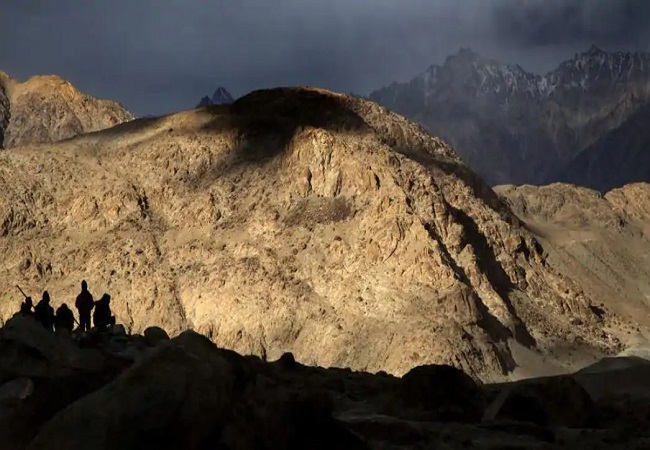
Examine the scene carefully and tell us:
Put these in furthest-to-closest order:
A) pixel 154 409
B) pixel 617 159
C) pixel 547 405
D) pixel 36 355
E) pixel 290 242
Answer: pixel 617 159, pixel 290 242, pixel 547 405, pixel 36 355, pixel 154 409

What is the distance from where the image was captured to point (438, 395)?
15.3 meters

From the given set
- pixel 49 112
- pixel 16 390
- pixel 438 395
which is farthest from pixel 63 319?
pixel 49 112

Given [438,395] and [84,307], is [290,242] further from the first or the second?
[438,395]

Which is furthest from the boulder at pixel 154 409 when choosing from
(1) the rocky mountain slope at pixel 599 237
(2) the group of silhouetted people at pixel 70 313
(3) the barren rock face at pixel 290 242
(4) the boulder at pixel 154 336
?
(1) the rocky mountain slope at pixel 599 237

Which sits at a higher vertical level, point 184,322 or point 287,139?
point 287,139

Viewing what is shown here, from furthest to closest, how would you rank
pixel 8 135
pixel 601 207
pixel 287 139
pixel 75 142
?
pixel 8 135
pixel 601 207
pixel 75 142
pixel 287 139

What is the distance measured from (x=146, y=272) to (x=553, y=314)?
21031 mm

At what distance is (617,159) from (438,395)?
534 feet

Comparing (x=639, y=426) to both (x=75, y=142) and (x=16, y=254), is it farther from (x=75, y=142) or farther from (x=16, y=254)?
(x=75, y=142)

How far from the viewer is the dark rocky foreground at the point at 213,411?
8.09m

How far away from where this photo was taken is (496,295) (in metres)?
47.2

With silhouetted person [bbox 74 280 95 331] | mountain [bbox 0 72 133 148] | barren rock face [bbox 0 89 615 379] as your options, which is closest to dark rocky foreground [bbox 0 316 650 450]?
silhouetted person [bbox 74 280 95 331]

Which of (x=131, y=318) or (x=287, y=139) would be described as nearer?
(x=131, y=318)

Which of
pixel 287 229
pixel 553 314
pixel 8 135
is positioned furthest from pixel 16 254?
pixel 8 135
